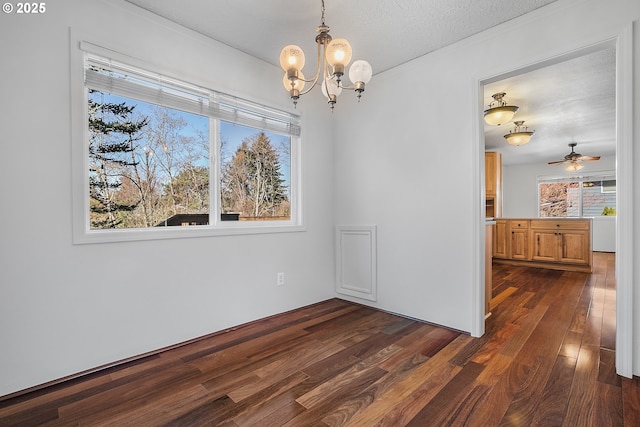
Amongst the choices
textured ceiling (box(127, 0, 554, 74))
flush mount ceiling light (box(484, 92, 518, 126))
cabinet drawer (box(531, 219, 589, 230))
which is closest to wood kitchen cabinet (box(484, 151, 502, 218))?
cabinet drawer (box(531, 219, 589, 230))

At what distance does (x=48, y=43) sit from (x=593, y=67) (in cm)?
447

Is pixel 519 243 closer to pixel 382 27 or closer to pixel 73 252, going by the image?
pixel 382 27

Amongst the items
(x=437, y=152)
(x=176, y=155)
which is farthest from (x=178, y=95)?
(x=437, y=152)

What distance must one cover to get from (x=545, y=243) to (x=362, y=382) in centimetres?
530

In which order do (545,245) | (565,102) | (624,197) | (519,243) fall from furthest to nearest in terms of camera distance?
(519,243)
(545,245)
(565,102)
(624,197)

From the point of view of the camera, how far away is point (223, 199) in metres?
2.63

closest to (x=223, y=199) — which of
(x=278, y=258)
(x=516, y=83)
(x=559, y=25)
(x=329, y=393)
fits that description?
(x=278, y=258)

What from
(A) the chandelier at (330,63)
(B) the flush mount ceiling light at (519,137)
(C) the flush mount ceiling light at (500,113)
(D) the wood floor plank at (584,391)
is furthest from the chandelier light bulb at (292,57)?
(B) the flush mount ceiling light at (519,137)

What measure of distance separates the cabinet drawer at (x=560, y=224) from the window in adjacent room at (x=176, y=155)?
16.4 ft

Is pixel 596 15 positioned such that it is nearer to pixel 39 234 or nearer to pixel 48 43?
pixel 48 43

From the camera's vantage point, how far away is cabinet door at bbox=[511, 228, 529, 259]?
5594 millimetres

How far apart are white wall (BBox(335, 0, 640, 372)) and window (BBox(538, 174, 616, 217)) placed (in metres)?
7.42

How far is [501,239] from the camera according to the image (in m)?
5.94

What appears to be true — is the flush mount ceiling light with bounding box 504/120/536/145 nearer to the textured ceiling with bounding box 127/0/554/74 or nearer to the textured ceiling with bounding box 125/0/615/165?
the textured ceiling with bounding box 125/0/615/165
